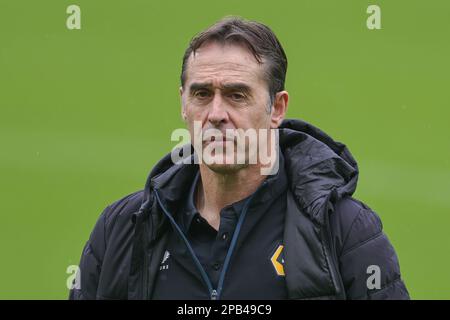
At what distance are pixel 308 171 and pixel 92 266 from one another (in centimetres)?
74

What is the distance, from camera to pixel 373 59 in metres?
9.27

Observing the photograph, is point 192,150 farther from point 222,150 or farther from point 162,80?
point 162,80

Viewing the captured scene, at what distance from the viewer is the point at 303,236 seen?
2.82 metres

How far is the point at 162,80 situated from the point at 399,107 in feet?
7.33

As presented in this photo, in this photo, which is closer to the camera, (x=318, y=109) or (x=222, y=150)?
(x=222, y=150)

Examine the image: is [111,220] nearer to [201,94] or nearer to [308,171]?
[201,94]

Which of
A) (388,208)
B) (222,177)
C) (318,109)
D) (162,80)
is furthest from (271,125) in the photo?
(162,80)

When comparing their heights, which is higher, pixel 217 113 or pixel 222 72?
pixel 222 72

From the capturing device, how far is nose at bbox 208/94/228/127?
9.66ft

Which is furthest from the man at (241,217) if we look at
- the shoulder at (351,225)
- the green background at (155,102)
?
the green background at (155,102)

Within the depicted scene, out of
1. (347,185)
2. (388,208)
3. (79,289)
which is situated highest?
(347,185)

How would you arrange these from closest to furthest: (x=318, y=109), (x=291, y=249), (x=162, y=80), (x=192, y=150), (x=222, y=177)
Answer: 1. (x=291, y=249)
2. (x=222, y=177)
3. (x=192, y=150)
4. (x=318, y=109)
5. (x=162, y=80)

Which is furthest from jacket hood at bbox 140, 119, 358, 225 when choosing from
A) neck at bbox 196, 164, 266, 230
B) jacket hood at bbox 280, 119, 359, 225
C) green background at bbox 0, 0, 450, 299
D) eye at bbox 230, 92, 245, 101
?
green background at bbox 0, 0, 450, 299

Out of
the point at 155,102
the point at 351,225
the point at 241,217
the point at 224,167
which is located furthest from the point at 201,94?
the point at 155,102
